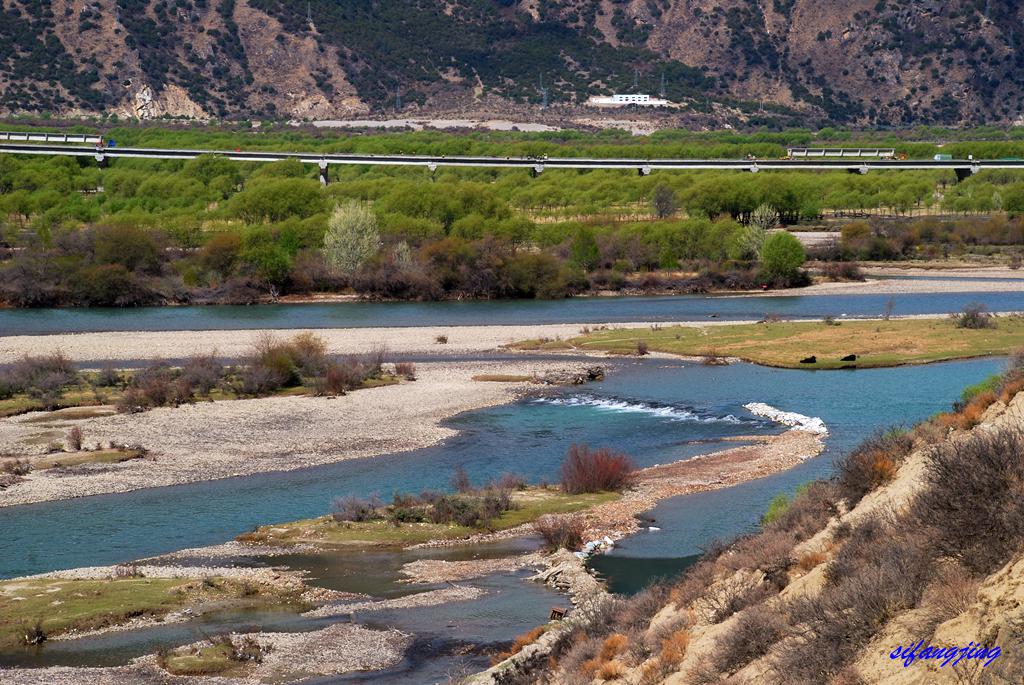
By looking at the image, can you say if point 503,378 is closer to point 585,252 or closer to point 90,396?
point 90,396

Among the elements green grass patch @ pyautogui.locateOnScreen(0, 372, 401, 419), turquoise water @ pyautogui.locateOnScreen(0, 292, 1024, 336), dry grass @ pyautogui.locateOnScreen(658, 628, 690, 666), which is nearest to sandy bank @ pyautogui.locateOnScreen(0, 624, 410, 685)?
dry grass @ pyautogui.locateOnScreen(658, 628, 690, 666)

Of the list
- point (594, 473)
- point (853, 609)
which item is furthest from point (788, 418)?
point (853, 609)

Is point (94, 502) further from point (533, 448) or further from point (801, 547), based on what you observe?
point (801, 547)

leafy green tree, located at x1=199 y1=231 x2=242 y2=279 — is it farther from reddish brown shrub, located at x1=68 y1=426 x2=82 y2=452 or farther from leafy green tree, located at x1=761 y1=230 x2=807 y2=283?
reddish brown shrub, located at x1=68 y1=426 x2=82 y2=452

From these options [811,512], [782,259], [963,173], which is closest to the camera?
[811,512]

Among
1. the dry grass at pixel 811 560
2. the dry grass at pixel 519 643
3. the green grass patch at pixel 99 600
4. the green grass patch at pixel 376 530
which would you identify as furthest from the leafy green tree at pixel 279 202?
the dry grass at pixel 811 560

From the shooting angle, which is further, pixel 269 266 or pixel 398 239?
pixel 398 239

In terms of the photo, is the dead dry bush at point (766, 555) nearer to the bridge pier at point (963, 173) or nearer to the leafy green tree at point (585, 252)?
the leafy green tree at point (585, 252)
